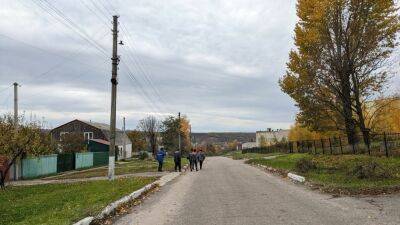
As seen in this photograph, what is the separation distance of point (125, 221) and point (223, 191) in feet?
21.4

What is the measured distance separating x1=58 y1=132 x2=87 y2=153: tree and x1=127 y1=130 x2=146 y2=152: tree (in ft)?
138

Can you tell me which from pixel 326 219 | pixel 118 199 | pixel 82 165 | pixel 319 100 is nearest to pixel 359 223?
pixel 326 219

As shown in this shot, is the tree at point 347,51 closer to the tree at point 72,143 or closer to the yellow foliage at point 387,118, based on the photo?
the yellow foliage at point 387,118

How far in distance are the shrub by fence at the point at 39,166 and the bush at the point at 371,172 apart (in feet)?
93.6

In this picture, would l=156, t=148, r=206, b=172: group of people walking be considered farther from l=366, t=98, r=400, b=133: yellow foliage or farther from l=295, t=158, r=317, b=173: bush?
l=366, t=98, r=400, b=133: yellow foliage

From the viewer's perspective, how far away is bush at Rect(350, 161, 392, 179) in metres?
17.5

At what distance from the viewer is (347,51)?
27.8 metres

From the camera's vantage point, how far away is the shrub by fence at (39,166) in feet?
131

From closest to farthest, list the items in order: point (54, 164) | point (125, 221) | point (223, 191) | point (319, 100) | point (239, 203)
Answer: point (125, 221), point (239, 203), point (223, 191), point (319, 100), point (54, 164)

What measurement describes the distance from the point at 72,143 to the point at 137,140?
44641 mm

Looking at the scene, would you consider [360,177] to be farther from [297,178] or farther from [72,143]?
[72,143]

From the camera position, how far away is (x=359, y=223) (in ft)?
32.3

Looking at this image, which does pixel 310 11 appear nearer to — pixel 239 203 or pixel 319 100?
pixel 319 100

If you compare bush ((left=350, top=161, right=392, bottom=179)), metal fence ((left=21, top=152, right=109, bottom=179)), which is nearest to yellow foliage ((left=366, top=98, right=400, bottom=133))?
bush ((left=350, top=161, right=392, bottom=179))
